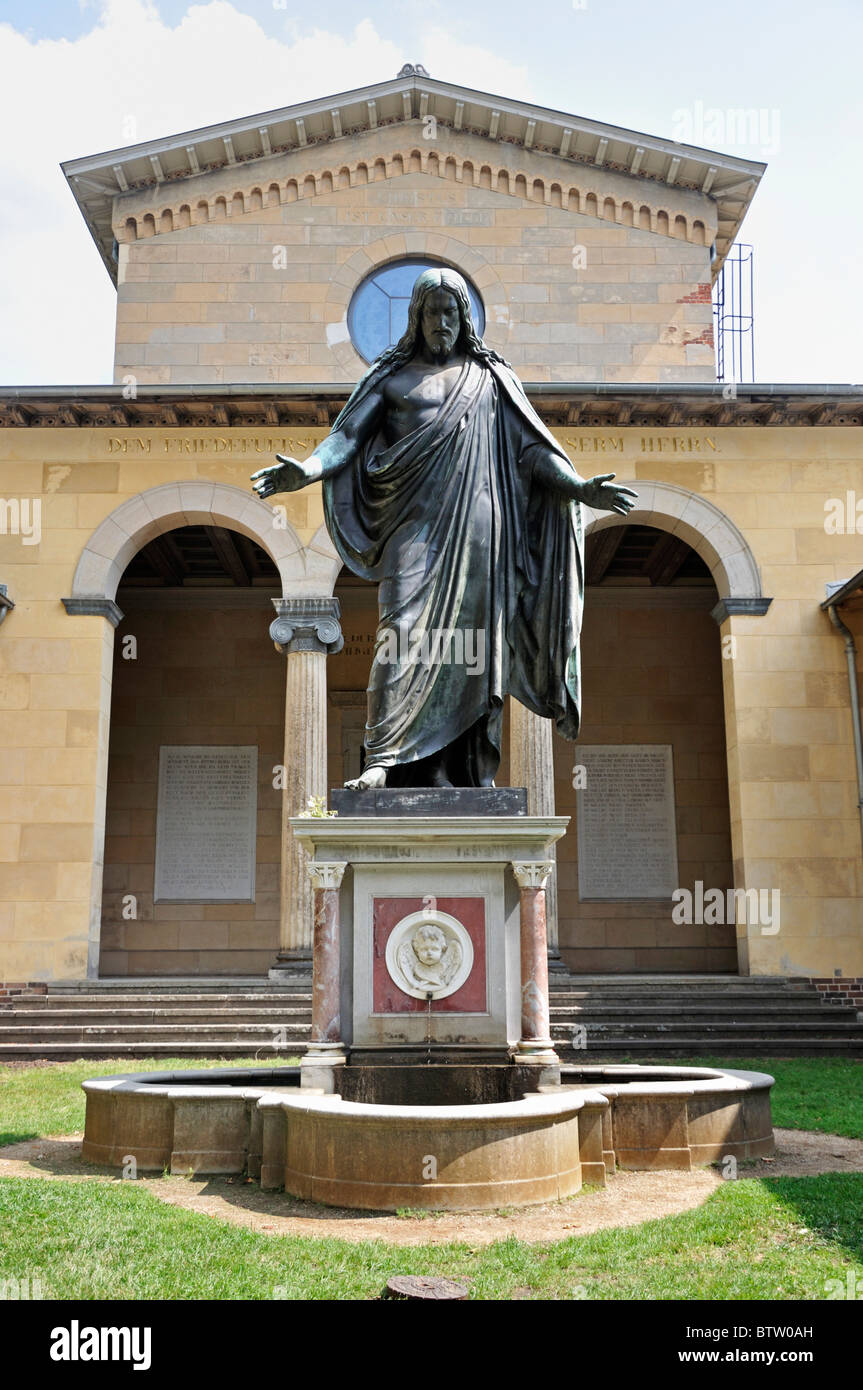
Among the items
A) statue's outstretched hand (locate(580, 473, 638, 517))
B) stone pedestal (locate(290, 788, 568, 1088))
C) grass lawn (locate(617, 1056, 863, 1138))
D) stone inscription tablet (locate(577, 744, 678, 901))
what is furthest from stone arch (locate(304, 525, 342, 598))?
stone pedestal (locate(290, 788, 568, 1088))

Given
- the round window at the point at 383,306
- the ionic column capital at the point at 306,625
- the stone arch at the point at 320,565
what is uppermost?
the round window at the point at 383,306

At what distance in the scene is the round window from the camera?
19.6m

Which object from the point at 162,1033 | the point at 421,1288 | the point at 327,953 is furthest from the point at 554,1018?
the point at 421,1288

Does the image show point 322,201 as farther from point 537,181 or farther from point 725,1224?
point 725,1224

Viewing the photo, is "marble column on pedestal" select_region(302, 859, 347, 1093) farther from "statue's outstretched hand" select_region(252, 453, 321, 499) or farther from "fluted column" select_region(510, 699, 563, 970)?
"fluted column" select_region(510, 699, 563, 970)

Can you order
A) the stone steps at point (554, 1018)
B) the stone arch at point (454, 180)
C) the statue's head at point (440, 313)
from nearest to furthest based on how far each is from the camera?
the statue's head at point (440, 313)
the stone steps at point (554, 1018)
the stone arch at point (454, 180)

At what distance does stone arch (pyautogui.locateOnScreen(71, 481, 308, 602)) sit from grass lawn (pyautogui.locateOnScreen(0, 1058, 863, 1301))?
12199 mm

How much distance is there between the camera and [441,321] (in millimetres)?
6691

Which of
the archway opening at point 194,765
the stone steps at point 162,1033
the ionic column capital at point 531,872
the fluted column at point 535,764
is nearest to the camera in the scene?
the ionic column capital at point 531,872

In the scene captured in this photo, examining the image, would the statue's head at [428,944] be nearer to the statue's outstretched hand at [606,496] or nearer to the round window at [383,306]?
the statue's outstretched hand at [606,496]

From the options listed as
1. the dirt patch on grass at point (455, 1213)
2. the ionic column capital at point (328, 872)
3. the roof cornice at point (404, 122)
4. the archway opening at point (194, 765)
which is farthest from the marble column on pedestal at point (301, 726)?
the ionic column capital at point (328, 872)

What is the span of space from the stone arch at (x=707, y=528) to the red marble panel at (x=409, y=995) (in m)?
11.9

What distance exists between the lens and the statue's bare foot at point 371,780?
594cm

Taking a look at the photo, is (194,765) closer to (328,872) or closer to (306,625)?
(306,625)
